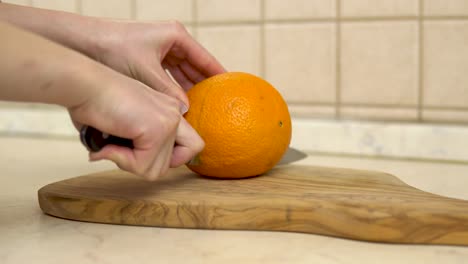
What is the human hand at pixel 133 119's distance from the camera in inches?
21.1

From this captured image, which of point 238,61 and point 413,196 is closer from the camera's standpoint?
point 413,196

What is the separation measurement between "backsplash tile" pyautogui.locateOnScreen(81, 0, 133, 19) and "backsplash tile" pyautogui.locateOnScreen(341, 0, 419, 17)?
18.5 inches

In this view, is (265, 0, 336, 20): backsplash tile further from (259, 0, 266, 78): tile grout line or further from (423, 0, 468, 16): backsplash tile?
(423, 0, 468, 16): backsplash tile

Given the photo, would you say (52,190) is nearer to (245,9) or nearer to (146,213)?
(146,213)

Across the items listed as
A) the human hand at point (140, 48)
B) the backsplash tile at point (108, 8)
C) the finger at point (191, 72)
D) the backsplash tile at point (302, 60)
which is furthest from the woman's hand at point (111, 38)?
the backsplash tile at point (108, 8)

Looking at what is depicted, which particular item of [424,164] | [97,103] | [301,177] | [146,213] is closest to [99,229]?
[146,213]

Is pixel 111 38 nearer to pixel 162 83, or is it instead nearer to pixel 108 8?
pixel 162 83

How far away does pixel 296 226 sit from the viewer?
1.97 ft

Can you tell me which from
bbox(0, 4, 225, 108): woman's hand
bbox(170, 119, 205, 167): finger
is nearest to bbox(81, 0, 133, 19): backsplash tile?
bbox(0, 4, 225, 108): woman's hand

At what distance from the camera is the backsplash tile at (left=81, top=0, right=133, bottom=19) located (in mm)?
1274

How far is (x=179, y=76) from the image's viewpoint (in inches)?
34.5

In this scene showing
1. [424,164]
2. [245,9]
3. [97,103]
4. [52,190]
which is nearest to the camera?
[97,103]

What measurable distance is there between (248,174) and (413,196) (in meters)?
0.21

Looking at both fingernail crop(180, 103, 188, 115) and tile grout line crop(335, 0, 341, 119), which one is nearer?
fingernail crop(180, 103, 188, 115)
